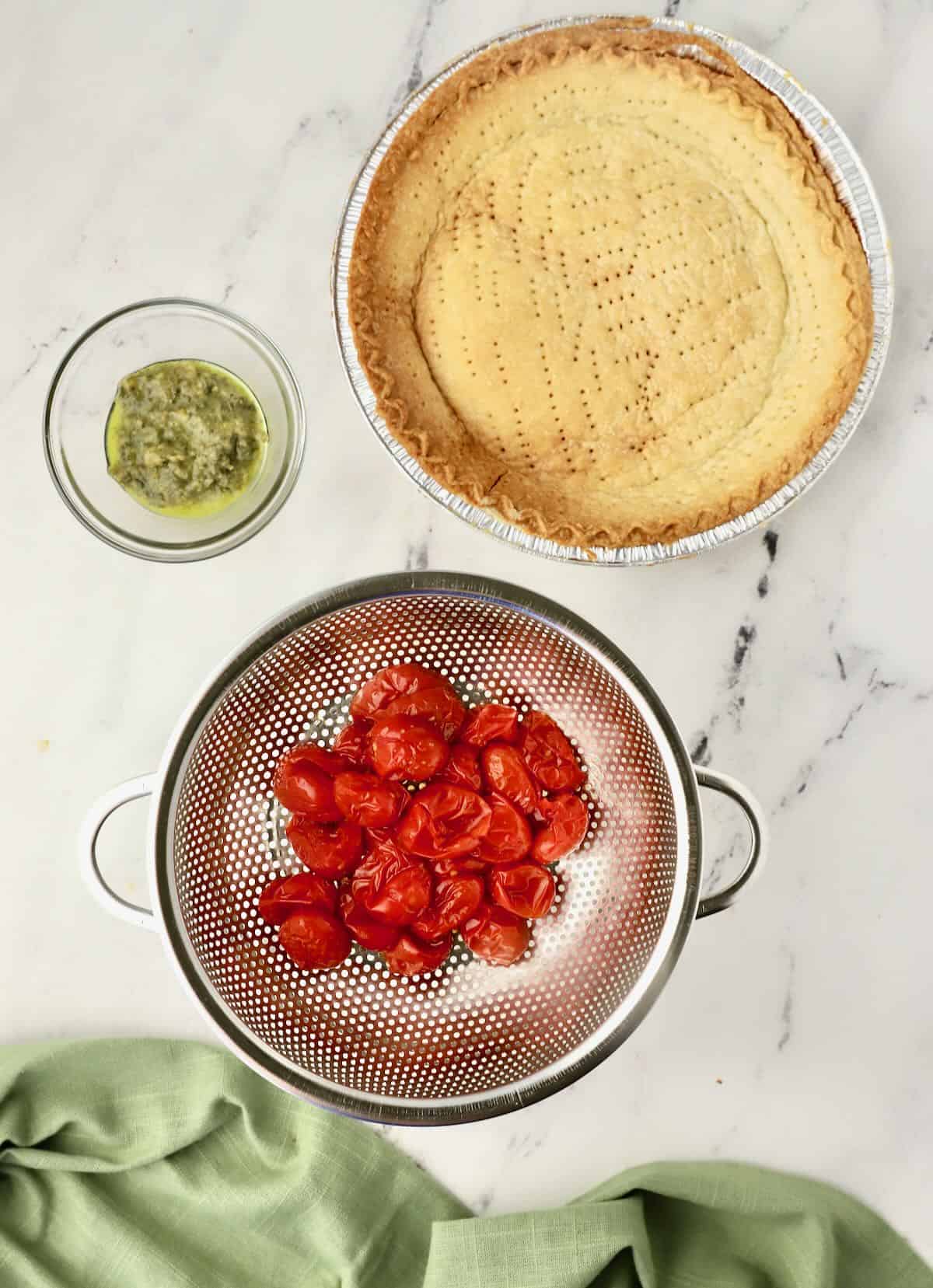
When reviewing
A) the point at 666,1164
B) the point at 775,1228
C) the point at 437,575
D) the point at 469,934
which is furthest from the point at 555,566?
the point at 775,1228

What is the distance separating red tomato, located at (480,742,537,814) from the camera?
1338mm

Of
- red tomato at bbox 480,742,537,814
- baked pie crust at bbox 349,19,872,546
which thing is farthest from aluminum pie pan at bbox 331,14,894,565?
red tomato at bbox 480,742,537,814

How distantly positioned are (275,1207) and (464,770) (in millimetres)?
697

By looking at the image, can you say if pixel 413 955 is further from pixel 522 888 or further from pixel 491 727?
pixel 491 727

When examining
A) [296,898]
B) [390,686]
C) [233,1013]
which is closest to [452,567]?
[390,686]

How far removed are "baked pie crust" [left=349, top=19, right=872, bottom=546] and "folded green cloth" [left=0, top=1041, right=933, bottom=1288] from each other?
2.90ft

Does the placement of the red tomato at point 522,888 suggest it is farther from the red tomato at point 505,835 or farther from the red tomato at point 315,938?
the red tomato at point 315,938

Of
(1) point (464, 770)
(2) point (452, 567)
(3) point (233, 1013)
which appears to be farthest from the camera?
(2) point (452, 567)

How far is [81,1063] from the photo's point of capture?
1.52 metres

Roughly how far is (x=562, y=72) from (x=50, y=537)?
89 centimetres

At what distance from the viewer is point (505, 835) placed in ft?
4.39

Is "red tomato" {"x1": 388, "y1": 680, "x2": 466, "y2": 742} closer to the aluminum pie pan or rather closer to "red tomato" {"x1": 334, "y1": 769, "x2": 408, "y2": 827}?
"red tomato" {"x1": 334, "y1": 769, "x2": 408, "y2": 827}

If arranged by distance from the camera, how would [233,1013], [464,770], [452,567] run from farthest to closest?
1. [452,567]
2. [464,770]
3. [233,1013]

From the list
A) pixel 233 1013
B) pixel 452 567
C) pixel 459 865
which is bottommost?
pixel 233 1013
